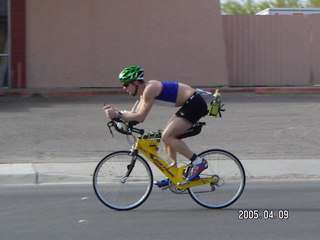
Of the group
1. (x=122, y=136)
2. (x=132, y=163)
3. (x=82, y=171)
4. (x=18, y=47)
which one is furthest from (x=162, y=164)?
(x=18, y=47)

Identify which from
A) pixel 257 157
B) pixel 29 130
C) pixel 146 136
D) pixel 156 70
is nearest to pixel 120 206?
pixel 146 136

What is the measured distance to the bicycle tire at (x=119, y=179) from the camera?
843cm

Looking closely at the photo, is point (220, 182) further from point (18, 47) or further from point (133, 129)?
point (18, 47)

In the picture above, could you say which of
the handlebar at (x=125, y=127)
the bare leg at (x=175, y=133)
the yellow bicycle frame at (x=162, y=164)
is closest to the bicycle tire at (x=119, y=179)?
the yellow bicycle frame at (x=162, y=164)

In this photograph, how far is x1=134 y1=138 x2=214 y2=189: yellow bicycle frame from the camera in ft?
27.5

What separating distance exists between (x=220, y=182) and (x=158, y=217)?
103 cm

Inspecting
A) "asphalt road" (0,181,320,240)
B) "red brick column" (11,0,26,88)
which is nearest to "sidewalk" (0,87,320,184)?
"red brick column" (11,0,26,88)

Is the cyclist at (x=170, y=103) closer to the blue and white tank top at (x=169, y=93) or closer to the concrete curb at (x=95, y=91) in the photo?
the blue and white tank top at (x=169, y=93)

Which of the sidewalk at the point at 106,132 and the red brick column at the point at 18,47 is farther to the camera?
the red brick column at the point at 18,47

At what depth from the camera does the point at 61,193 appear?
979 centimetres

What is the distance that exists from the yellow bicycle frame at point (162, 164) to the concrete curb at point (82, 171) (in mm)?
2524

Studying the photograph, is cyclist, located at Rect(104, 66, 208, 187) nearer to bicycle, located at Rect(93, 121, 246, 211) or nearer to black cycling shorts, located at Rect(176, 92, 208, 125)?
black cycling shorts, located at Rect(176, 92, 208, 125)

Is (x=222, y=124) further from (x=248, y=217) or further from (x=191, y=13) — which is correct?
(x=248, y=217)

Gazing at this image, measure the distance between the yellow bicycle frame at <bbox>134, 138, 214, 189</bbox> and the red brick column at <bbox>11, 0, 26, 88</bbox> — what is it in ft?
40.4
